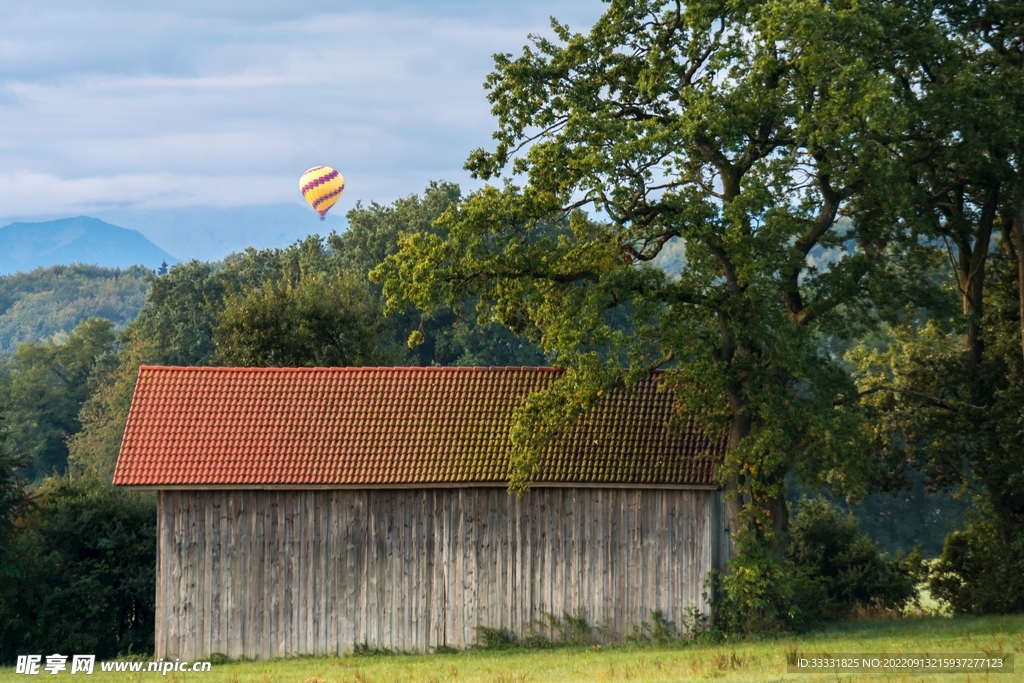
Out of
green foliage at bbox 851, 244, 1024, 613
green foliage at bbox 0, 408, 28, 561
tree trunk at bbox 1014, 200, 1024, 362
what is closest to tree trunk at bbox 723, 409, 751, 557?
green foliage at bbox 851, 244, 1024, 613

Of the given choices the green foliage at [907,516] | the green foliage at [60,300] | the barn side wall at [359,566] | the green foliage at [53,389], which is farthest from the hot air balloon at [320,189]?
the green foliage at [60,300]

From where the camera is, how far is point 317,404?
2514 cm

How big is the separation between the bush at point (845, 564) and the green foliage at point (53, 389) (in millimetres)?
53411

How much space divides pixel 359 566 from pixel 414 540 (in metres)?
1.20

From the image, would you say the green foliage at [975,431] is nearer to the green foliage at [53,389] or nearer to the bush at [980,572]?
the bush at [980,572]

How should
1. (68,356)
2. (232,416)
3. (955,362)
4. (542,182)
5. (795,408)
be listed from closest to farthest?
(795,408) < (542,182) < (232,416) < (955,362) < (68,356)

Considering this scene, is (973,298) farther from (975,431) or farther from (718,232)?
(718,232)

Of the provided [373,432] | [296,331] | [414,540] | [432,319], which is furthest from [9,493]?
[432,319]

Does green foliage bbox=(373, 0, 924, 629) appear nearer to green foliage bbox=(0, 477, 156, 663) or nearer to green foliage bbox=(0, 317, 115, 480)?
green foliage bbox=(0, 477, 156, 663)

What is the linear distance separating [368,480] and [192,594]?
165 inches

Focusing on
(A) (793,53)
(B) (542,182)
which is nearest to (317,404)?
(B) (542,182)

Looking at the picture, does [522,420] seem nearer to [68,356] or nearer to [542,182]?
[542,182]

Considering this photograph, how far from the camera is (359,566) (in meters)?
23.7

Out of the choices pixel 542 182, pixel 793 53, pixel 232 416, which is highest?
pixel 793 53
